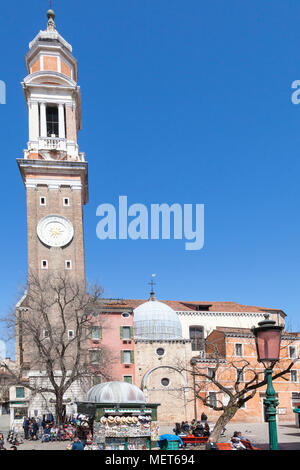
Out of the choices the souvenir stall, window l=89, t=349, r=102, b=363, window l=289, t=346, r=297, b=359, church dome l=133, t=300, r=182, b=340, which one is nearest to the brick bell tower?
window l=89, t=349, r=102, b=363

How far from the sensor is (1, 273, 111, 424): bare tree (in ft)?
119

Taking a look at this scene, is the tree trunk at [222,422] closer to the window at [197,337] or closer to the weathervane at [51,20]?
the window at [197,337]

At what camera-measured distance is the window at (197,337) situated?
56.5 metres

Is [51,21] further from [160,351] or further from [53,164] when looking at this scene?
[160,351]

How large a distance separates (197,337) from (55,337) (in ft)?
63.3

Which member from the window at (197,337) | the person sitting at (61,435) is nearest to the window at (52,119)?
the window at (197,337)

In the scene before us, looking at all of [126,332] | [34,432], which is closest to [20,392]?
[126,332]

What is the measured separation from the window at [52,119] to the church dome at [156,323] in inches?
716

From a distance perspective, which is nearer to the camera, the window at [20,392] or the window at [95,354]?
the window at [95,354]

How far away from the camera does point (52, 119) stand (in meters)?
53.1
